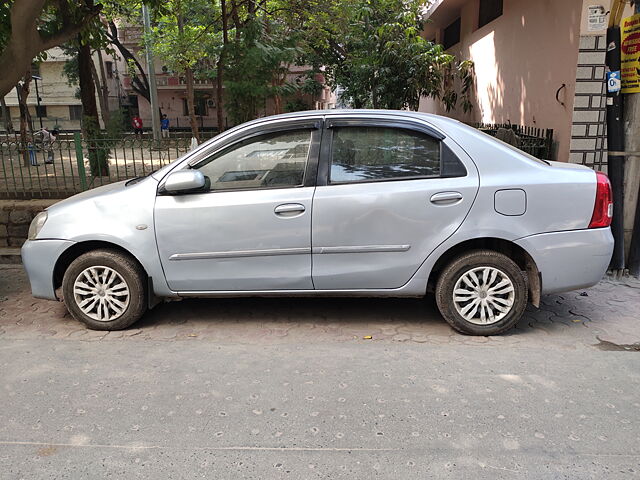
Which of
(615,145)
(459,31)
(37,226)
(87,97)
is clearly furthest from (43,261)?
(459,31)

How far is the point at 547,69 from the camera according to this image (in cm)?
751

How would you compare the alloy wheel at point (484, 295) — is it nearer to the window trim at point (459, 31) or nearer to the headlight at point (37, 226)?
the headlight at point (37, 226)

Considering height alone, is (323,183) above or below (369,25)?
below

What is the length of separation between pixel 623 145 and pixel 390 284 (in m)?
3.14

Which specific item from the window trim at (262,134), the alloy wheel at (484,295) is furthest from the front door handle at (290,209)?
→ the alloy wheel at (484,295)

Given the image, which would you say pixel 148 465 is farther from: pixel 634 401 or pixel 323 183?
pixel 634 401

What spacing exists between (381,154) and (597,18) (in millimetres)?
3536

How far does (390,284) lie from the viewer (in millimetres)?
4281

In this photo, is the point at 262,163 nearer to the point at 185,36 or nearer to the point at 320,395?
the point at 320,395

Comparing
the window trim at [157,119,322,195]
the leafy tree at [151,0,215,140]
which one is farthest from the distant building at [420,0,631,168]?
the leafy tree at [151,0,215,140]

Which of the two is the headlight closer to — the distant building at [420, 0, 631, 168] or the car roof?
A: the car roof

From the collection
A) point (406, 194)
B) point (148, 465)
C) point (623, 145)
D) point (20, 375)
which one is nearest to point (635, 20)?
point (623, 145)

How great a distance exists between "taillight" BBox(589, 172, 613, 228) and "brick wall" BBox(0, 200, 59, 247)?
6493 millimetres

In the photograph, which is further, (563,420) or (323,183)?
(323,183)
